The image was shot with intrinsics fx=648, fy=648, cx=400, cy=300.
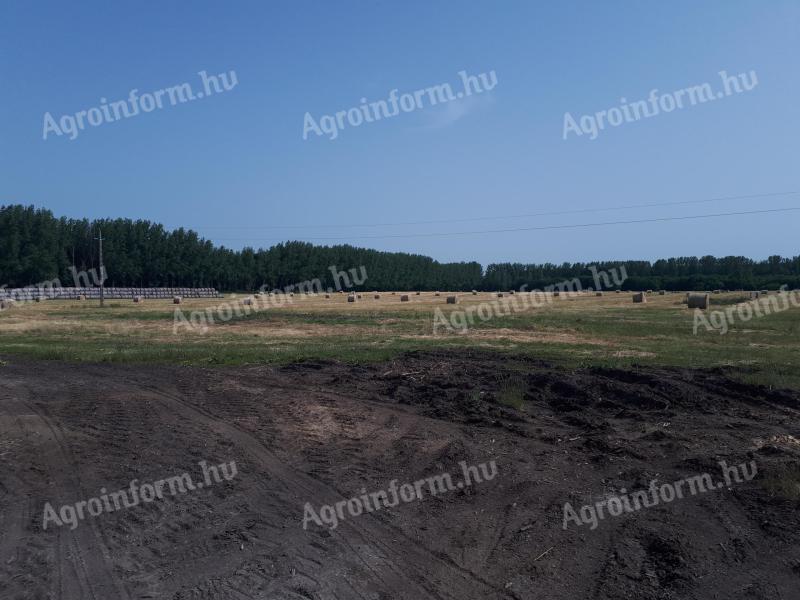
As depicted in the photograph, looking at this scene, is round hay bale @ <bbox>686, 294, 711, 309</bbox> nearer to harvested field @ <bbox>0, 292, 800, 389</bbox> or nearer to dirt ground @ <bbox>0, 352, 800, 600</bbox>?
harvested field @ <bbox>0, 292, 800, 389</bbox>

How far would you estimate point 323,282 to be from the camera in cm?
12656

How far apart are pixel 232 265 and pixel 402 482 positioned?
117 metres

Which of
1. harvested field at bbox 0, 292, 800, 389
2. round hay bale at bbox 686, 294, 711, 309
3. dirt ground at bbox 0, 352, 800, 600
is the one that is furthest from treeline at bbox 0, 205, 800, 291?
dirt ground at bbox 0, 352, 800, 600

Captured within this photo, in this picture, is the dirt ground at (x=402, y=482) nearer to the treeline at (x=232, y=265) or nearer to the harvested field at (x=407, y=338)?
the harvested field at (x=407, y=338)

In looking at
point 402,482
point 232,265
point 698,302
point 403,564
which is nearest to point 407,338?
point 402,482

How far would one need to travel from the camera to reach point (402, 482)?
798 cm

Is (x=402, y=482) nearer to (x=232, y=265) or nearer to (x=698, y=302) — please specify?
(x=698, y=302)

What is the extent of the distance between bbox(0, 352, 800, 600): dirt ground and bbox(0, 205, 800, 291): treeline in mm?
70878

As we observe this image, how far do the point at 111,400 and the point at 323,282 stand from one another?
114m

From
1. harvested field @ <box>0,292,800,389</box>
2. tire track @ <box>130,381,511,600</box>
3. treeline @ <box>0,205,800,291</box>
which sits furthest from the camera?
treeline @ <box>0,205,800,291</box>

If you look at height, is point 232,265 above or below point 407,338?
above

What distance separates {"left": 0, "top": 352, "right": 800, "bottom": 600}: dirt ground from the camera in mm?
5543

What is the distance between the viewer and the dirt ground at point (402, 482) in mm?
5543

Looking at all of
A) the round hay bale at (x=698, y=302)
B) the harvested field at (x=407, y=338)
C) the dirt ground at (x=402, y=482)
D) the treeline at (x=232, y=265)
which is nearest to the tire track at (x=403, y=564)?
the dirt ground at (x=402, y=482)
